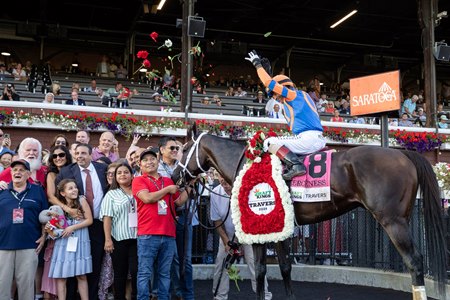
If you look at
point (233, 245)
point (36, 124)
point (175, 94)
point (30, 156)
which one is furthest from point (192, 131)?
point (175, 94)

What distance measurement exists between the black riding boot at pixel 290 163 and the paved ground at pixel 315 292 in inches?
105

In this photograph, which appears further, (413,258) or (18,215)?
(18,215)

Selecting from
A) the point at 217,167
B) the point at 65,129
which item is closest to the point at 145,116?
the point at 65,129

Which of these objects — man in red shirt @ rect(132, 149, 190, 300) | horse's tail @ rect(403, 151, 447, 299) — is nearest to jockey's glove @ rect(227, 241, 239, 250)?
man in red shirt @ rect(132, 149, 190, 300)

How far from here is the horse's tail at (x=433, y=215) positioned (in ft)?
18.9

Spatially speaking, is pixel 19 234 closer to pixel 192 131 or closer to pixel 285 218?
pixel 192 131

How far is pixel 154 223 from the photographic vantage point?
228 inches

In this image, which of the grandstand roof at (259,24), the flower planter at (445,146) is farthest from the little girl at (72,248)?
the grandstand roof at (259,24)

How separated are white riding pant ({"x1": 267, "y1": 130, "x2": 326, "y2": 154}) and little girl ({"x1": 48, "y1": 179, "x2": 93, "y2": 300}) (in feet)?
7.81

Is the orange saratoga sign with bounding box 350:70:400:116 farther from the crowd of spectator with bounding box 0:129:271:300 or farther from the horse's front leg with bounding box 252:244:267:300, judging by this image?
the horse's front leg with bounding box 252:244:267:300

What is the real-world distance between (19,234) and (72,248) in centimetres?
66

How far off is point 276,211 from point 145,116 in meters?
9.59

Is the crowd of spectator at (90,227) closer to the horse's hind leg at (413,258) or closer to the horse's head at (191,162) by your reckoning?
the horse's head at (191,162)

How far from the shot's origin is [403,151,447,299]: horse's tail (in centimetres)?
577
